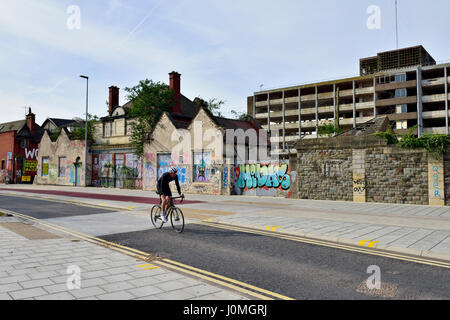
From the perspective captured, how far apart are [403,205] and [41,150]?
4397cm

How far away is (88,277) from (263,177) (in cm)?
1777

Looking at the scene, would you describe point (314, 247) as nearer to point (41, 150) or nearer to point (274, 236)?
point (274, 236)

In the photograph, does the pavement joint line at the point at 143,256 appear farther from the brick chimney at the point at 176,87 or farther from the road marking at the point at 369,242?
the brick chimney at the point at 176,87

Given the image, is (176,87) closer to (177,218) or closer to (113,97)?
(113,97)

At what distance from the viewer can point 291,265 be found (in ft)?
19.9

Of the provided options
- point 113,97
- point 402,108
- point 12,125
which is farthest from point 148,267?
point 402,108

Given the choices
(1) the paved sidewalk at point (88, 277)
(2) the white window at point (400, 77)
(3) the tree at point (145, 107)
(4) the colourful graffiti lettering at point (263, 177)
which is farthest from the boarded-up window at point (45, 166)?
(2) the white window at point (400, 77)

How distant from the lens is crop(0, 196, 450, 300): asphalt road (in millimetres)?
4781

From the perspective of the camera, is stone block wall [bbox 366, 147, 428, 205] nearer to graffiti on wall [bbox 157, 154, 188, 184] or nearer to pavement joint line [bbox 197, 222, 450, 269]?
pavement joint line [bbox 197, 222, 450, 269]

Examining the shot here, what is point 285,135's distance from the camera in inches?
3145

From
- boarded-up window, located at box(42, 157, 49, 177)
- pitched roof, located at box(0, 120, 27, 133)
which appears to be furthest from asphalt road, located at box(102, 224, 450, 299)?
pitched roof, located at box(0, 120, 27, 133)

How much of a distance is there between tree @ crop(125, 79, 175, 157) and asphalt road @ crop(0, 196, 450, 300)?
22949 millimetres

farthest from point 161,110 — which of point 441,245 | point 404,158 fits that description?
point 441,245

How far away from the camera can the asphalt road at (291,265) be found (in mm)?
4781
